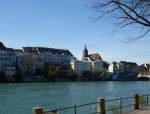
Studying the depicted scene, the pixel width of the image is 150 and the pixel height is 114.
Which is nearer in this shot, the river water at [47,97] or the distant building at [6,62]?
the river water at [47,97]

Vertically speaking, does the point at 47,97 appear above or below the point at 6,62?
below

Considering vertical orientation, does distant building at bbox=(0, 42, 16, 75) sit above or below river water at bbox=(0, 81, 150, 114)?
above

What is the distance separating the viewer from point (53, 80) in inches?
7377

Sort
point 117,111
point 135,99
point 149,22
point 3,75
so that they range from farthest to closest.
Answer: point 3,75
point 135,99
point 117,111
point 149,22

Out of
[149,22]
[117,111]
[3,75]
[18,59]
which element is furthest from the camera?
[18,59]

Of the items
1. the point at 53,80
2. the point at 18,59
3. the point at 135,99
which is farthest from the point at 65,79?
the point at 135,99

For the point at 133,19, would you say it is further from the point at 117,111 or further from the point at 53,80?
the point at 53,80

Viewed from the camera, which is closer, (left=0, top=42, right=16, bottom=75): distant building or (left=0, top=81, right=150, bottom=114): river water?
(left=0, top=81, right=150, bottom=114): river water

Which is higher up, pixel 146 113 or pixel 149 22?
pixel 149 22

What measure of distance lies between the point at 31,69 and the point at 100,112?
575 ft

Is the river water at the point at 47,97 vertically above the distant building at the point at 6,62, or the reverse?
the distant building at the point at 6,62

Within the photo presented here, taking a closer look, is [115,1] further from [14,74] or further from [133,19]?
[14,74]

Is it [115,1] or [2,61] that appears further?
[2,61]

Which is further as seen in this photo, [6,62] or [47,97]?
[6,62]
